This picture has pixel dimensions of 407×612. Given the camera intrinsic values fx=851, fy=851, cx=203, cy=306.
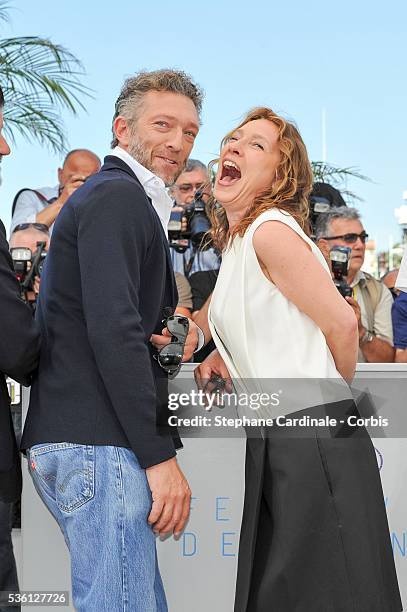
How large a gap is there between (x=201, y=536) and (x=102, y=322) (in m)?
1.10

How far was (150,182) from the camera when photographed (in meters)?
2.06

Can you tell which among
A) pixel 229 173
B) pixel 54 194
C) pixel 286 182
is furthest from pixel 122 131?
pixel 54 194

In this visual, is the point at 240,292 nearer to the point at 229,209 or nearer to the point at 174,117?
the point at 229,209

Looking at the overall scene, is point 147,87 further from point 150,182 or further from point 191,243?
point 191,243

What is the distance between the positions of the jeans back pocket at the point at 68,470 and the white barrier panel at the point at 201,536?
0.77 meters

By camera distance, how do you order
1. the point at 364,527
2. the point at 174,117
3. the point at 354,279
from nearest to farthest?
the point at 364,527, the point at 174,117, the point at 354,279

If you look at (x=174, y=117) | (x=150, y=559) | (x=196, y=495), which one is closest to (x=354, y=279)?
(x=196, y=495)

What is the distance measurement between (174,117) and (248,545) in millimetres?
1055

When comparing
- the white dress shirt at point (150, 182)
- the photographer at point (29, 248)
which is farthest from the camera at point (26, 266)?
the white dress shirt at point (150, 182)

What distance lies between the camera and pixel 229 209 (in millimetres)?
2201

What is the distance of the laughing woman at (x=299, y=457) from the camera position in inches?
75.5

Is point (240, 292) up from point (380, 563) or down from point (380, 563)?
up

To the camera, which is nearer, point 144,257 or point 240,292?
point 144,257

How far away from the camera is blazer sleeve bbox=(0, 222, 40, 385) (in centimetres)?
184
